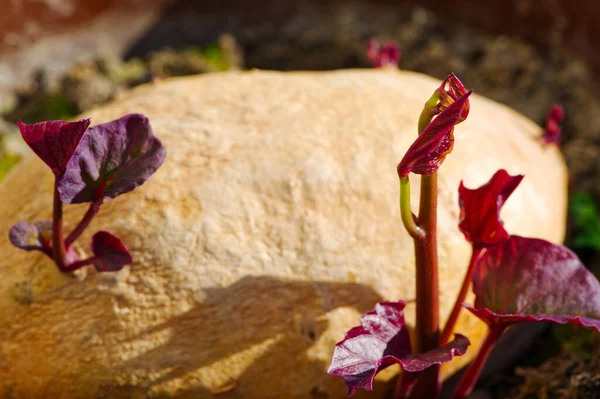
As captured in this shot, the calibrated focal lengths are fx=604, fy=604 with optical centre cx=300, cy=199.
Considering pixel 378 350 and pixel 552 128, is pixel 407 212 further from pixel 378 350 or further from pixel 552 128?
pixel 552 128

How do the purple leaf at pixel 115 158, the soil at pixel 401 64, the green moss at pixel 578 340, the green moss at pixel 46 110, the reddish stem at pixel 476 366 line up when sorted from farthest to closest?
the green moss at pixel 46 110, the soil at pixel 401 64, the green moss at pixel 578 340, the reddish stem at pixel 476 366, the purple leaf at pixel 115 158

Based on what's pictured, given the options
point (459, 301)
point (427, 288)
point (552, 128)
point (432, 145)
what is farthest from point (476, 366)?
point (552, 128)

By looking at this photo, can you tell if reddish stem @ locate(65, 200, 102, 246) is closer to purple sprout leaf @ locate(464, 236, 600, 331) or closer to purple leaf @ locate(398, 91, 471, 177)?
purple leaf @ locate(398, 91, 471, 177)

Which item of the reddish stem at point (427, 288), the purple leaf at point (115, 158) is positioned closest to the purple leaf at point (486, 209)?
the reddish stem at point (427, 288)

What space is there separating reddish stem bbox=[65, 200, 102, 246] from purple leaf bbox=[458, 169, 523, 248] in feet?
2.47

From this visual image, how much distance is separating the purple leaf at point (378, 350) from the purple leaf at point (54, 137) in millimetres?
605

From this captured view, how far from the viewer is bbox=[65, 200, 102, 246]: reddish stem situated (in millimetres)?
1233

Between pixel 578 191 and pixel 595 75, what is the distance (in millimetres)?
589

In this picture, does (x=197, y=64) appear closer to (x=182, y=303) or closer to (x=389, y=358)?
(x=182, y=303)

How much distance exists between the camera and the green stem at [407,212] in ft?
3.44

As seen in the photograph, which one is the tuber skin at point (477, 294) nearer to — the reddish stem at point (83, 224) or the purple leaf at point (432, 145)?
the purple leaf at point (432, 145)

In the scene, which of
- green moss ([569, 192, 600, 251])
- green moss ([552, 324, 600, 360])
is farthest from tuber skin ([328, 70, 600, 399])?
green moss ([569, 192, 600, 251])

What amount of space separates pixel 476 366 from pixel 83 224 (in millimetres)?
924

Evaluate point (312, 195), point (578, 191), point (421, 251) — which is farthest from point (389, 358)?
point (578, 191)
